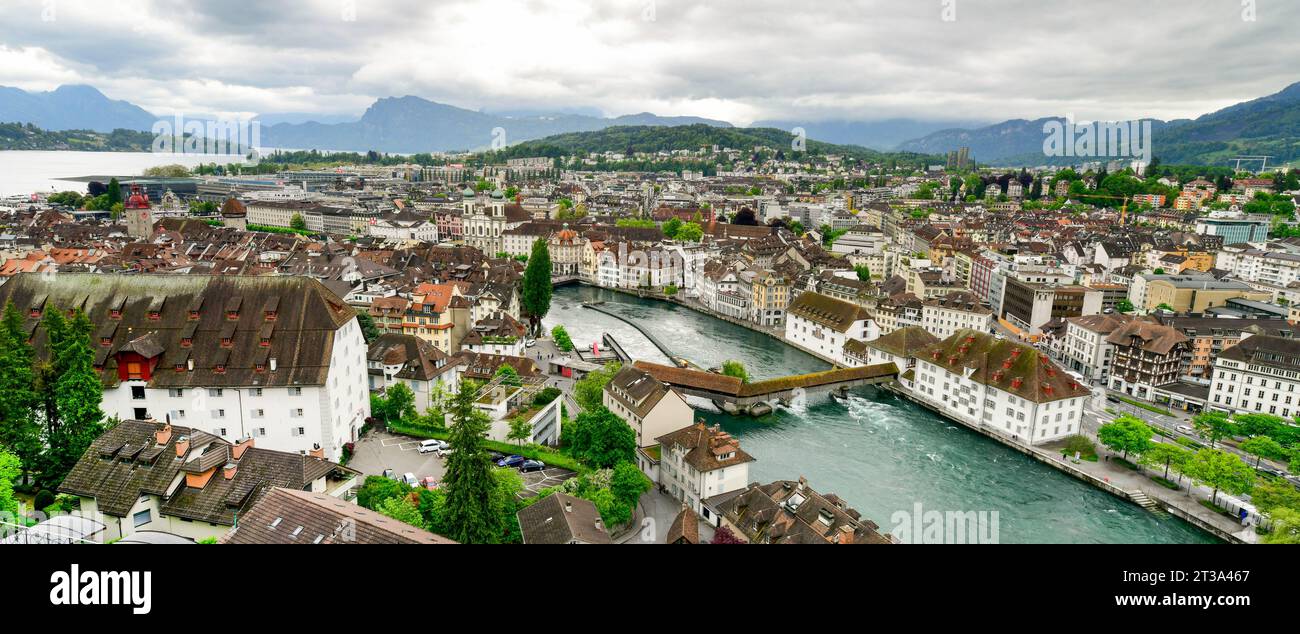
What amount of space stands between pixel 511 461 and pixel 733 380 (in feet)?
33.6

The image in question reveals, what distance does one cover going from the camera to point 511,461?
1725cm

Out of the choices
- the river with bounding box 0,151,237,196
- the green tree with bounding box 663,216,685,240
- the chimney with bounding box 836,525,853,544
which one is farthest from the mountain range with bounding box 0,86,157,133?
the chimney with bounding box 836,525,853,544

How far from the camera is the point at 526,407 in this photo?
19672mm

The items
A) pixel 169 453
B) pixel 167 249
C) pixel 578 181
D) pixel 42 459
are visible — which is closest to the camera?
pixel 169 453

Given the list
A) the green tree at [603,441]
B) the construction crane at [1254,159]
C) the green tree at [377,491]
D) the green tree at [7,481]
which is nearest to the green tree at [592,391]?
the green tree at [603,441]

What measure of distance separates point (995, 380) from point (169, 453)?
857 inches

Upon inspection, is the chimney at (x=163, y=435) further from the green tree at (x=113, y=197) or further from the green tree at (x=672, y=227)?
the green tree at (x=113, y=197)

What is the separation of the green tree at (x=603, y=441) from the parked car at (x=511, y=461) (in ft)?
4.23

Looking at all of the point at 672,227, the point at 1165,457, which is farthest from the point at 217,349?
the point at 672,227

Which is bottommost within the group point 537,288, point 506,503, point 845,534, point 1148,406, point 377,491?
point 845,534

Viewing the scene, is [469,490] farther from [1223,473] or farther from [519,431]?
[1223,473]

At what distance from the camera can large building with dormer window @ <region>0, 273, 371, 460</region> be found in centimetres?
1545
